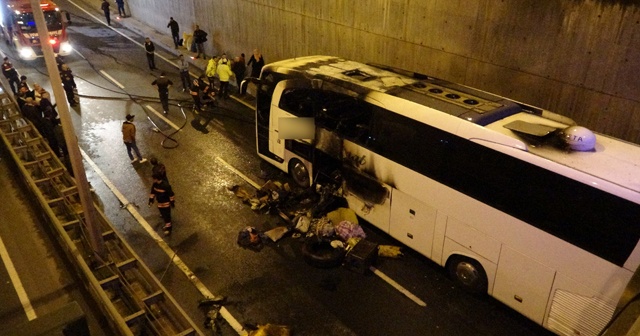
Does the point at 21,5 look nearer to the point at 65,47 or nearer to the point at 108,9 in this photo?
the point at 65,47

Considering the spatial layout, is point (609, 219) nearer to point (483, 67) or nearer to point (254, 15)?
point (483, 67)

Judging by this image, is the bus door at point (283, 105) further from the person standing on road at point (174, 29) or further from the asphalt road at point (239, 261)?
the person standing on road at point (174, 29)

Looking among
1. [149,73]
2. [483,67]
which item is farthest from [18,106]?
[483,67]

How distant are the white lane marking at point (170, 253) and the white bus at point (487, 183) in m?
3.62

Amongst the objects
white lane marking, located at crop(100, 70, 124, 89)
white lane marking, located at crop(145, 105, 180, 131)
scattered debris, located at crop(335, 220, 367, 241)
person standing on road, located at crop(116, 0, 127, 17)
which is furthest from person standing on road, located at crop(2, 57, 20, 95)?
person standing on road, located at crop(116, 0, 127, 17)

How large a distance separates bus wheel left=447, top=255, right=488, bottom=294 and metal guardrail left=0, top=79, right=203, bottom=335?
16.3 feet

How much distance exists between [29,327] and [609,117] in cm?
1024

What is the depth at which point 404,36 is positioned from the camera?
43.8 ft

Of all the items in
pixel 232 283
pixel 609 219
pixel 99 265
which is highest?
pixel 609 219

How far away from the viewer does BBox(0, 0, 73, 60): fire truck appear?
21.9 m

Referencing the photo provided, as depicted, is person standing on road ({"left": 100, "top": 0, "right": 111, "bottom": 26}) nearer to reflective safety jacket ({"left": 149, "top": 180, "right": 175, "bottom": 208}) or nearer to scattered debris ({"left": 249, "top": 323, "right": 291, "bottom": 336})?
reflective safety jacket ({"left": 149, "top": 180, "right": 175, "bottom": 208})

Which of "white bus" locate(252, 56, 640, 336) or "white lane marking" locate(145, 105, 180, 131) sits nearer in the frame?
"white bus" locate(252, 56, 640, 336)

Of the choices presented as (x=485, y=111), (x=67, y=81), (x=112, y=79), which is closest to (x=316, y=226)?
(x=485, y=111)

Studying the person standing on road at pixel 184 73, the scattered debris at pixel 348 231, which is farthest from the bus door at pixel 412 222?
the person standing on road at pixel 184 73
